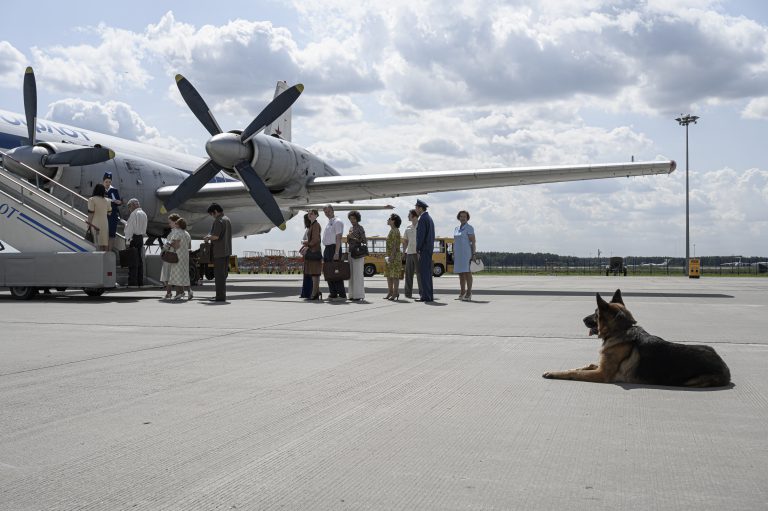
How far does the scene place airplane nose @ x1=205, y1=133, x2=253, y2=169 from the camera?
17.6 metres

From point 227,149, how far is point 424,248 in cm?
666

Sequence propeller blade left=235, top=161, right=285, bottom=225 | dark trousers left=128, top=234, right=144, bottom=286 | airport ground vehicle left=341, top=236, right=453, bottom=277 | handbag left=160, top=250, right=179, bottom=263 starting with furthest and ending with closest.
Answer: airport ground vehicle left=341, top=236, right=453, bottom=277
propeller blade left=235, top=161, right=285, bottom=225
dark trousers left=128, top=234, right=144, bottom=286
handbag left=160, top=250, right=179, bottom=263

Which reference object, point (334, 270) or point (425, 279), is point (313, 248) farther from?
point (425, 279)

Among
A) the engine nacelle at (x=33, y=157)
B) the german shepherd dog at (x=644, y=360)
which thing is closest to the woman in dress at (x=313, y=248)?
the engine nacelle at (x=33, y=157)

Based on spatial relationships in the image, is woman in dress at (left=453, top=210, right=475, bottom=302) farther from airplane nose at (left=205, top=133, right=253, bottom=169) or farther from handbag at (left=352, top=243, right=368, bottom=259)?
airplane nose at (left=205, top=133, right=253, bottom=169)

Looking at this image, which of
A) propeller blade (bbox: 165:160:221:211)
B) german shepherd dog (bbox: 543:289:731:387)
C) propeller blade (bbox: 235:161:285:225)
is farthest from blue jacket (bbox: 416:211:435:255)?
german shepherd dog (bbox: 543:289:731:387)

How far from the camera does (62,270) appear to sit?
41.8 feet

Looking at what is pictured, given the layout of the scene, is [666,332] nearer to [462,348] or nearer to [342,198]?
[462,348]

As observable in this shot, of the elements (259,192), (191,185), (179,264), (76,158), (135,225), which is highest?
(76,158)

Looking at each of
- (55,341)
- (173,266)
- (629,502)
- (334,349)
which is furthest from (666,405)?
(173,266)

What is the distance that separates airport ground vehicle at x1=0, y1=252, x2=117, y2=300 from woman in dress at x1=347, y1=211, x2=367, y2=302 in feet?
14.5

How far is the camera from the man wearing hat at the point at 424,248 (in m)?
13.5

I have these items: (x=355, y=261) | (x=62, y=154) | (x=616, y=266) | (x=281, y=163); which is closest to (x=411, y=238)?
(x=355, y=261)

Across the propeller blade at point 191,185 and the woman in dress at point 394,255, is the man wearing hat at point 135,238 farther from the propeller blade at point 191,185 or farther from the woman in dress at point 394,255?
the woman in dress at point 394,255
